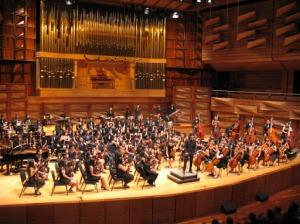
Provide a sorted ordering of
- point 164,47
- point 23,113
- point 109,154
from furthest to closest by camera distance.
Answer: point 164,47, point 23,113, point 109,154

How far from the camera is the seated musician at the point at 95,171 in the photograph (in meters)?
7.02

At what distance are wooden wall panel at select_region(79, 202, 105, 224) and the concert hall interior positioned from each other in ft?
0.07

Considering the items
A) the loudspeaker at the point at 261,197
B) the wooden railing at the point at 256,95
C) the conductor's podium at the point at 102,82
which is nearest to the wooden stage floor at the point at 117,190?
the loudspeaker at the point at 261,197

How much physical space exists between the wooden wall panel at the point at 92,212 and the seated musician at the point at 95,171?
1.99ft

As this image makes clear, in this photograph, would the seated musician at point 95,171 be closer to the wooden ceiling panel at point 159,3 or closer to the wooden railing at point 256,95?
the wooden railing at point 256,95

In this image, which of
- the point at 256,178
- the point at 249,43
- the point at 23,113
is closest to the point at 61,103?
the point at 23,113

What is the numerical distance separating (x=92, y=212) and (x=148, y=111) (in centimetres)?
929

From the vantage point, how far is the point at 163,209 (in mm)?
6980

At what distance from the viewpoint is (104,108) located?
14727mm

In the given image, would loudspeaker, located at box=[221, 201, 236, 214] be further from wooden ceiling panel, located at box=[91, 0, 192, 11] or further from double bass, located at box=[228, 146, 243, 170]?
wooden ceiling panel, located at box=[91, 0, 192, 11]

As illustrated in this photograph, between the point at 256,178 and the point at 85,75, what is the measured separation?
8.53m

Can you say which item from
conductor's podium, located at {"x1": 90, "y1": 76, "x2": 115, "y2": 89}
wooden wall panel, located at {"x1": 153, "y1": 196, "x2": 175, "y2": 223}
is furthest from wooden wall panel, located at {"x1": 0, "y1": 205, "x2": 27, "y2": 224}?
conductor's podium, located at {"x1": 90, "y1": 76, "x2": 115, "y2": 89}

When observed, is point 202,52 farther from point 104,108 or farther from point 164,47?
point 104,108

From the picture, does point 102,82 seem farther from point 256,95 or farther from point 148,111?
point 256,95
